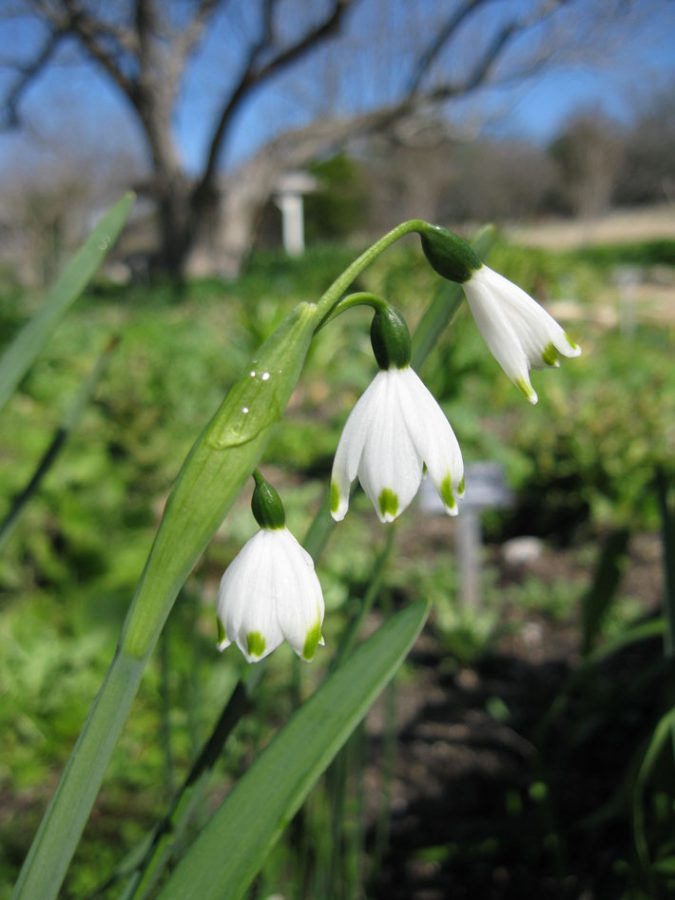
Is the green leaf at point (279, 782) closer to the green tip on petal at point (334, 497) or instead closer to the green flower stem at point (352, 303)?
the green tip on petal at point (334, 497)

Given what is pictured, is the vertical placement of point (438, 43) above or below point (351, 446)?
above

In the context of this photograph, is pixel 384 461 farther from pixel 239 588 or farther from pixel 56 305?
pixel 56 305

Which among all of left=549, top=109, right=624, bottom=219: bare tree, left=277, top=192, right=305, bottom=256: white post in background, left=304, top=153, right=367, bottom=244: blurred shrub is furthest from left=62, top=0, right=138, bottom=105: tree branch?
left=549, top=109, right=624, bottom=219: bare tree

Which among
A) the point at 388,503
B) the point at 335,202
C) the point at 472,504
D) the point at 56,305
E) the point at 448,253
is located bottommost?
the point at 388,503

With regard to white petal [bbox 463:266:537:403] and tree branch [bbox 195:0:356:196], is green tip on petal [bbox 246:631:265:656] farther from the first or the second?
tree branch [bbox 195:0:356:196]

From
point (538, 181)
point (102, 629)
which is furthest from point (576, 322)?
point (538, 181)

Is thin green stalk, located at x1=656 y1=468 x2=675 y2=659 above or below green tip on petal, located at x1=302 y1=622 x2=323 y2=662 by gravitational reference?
above

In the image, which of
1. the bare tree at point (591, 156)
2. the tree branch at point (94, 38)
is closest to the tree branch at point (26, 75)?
the tree branch at point (94, 38)

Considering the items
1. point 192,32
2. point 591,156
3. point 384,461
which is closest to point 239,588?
point 384,461
